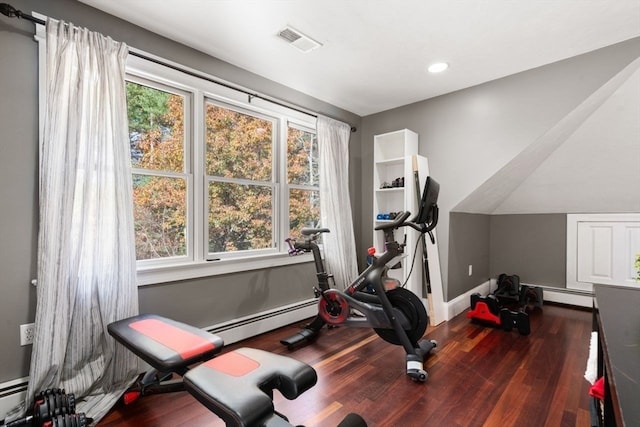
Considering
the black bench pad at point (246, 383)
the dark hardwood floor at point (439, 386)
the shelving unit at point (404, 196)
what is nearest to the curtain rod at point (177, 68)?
the shelving unit at point (404, 196)

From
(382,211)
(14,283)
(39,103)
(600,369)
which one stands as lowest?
(600,369)

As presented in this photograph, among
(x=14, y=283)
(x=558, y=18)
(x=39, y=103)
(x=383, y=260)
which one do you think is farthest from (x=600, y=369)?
(x=39, y=103)

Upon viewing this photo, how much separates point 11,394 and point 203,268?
1251 mm

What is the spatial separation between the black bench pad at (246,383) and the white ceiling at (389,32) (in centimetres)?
210

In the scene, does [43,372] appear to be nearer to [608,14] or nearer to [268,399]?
[268,399]

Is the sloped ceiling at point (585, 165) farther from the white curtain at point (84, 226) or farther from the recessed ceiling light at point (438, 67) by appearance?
the white curtain at point (84, 226)

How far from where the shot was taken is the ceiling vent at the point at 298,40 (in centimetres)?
222

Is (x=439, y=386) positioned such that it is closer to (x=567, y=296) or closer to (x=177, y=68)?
(x=567, y=296)

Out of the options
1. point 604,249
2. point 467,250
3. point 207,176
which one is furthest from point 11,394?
point 604,249

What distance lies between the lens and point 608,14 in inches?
80.2

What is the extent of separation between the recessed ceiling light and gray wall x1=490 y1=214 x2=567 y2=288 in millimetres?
2557

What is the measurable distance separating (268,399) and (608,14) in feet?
10.2

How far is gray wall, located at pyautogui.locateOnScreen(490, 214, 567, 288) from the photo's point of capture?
3.85 m

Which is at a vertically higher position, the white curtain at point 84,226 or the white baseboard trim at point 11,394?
the white curtain at point 84,226
